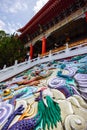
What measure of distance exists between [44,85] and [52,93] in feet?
2.77

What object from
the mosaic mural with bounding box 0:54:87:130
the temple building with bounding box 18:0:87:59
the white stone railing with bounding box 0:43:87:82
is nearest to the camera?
the mosaic mural with bounding box 0:54:87:130

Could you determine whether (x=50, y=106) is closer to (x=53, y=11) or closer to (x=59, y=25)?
(x=53, y=11)

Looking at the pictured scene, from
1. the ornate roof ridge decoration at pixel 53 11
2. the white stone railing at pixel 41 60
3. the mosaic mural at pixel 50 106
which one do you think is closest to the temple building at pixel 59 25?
the ornate roof ridge decoration at pixel 53 11

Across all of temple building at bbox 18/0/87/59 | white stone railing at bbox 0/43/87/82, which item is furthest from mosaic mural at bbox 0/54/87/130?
Result: temple building at bbox 18/0/87/59

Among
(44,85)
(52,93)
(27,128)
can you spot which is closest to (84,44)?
(44,85)

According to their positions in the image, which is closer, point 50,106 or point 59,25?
point 50,106

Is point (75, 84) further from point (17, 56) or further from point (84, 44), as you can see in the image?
point (17, 56)

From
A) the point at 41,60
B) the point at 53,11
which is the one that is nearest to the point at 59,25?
the point at 53,11

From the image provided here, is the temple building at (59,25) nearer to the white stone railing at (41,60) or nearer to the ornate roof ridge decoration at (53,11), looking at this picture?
the ornate roof ridge decoration at (53,11)

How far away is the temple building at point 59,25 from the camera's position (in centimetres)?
1161

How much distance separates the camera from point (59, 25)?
13.2 m

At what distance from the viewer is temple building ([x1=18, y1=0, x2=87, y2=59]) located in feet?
38.1

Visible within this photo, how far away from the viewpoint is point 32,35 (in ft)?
54.4

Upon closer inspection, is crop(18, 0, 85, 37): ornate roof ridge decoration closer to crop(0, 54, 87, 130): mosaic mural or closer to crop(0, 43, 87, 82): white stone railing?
crop(0, 43, 87, 82): white stone railing
